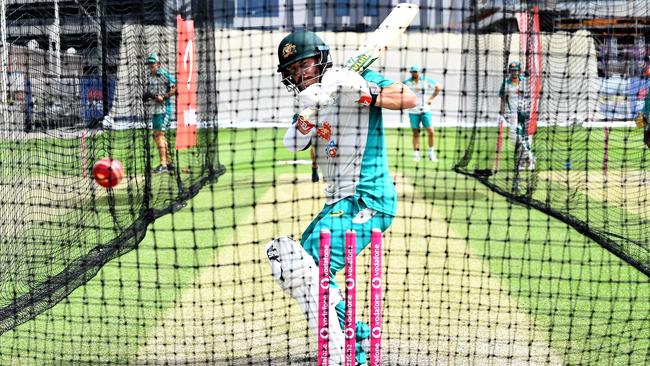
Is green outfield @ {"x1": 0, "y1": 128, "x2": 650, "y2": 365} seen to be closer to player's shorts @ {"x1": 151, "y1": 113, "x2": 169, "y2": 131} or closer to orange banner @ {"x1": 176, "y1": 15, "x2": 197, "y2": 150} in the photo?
orange banner @ {"x1": 176, "y1": 15, "x2": 197, "y2": 150}

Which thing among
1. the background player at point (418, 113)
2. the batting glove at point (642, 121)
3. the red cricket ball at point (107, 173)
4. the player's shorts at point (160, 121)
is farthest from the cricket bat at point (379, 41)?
the background player at point (418, 113)

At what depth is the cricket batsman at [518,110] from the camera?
30.7 ft

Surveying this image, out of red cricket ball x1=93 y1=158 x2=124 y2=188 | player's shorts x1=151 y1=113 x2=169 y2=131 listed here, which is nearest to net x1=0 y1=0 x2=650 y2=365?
player's shorts x1=151 y1=113 x2=169 y2=131

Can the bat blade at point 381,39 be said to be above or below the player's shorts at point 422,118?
above

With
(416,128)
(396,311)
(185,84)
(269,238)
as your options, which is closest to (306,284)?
(396,311)

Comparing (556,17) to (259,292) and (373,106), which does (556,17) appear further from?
(373,106)

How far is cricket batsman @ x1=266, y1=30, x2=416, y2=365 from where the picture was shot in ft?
11.6

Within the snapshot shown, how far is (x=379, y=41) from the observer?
3.62m

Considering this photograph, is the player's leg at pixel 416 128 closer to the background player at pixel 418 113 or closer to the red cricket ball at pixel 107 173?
the background player at pixel 418 113

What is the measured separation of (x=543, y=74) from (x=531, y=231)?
2.39m

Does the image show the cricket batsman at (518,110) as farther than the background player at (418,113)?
No

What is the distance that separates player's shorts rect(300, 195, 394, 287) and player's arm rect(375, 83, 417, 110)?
1.66ft

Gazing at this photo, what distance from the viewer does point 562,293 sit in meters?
5.23

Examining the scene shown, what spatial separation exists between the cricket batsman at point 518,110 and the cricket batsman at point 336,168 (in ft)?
19.4
